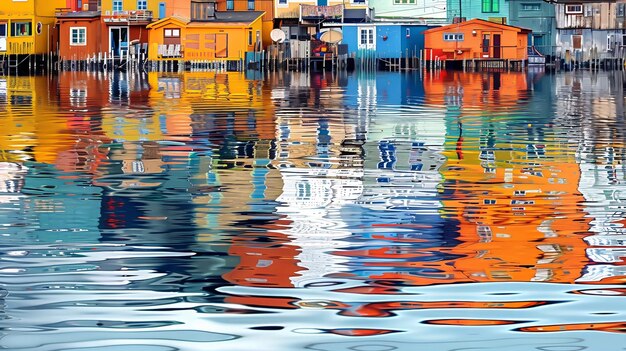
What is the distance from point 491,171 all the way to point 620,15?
60244 mm

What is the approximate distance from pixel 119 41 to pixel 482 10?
65.1 ft

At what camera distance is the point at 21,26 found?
7975 centimetres

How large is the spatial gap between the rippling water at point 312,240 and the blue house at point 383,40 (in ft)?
169

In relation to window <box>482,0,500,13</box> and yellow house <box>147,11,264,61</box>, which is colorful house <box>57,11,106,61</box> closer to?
yellow house <box>147,11,264,61</box>

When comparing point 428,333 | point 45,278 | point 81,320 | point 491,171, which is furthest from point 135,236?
point 491,171

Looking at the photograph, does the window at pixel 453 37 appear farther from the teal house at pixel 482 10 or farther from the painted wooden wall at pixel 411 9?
the painted wooden wall at pixel 411 9

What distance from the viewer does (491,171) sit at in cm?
1747

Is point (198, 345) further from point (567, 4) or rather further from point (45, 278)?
point (567, 4)

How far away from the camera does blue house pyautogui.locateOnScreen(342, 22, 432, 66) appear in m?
76.2

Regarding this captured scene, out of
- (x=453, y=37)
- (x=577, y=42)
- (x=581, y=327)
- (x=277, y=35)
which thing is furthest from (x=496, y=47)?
(x=581, y=327)

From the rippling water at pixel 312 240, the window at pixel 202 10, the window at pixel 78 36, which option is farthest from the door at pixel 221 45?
the rippling water at pixel 312 240

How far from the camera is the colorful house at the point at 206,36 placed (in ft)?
249

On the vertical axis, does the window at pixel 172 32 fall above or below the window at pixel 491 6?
below

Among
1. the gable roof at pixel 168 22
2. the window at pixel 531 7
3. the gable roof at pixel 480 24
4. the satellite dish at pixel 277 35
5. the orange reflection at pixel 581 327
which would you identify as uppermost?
the window at pixel 531 7
